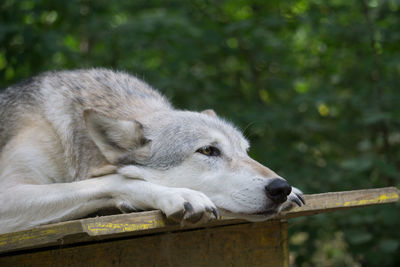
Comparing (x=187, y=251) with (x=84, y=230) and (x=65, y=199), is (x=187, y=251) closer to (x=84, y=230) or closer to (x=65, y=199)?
(x=65, y=199)

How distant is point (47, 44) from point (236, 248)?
340 centimetres

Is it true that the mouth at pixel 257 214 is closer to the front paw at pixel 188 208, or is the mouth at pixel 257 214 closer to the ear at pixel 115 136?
the front paw at pixel 188 208

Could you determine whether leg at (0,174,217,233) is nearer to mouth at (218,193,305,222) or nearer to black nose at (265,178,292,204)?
mouth at (218,193,305,222)

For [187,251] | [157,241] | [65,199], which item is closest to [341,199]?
[187,251]

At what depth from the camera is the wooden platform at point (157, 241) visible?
6.96 feet

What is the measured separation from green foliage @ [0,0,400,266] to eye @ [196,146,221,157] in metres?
2.48

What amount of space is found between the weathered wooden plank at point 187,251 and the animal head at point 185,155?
0.34 metres

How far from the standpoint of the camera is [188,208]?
2.22m

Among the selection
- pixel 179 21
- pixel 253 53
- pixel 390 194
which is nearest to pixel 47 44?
pixel 179 21

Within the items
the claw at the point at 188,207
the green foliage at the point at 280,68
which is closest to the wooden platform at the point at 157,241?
the claw at the point at 188,207

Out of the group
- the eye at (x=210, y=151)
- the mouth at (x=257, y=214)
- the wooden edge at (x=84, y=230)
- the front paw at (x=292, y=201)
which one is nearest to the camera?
the wooden edge at (x=84, y=230)

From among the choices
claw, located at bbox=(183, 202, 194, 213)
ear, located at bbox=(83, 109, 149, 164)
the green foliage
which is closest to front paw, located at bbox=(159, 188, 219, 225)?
claw, located at bbox=(183, 202, 194, 213)

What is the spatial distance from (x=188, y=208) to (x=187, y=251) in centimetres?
71

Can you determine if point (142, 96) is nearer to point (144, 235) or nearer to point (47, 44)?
point (144, 235)
